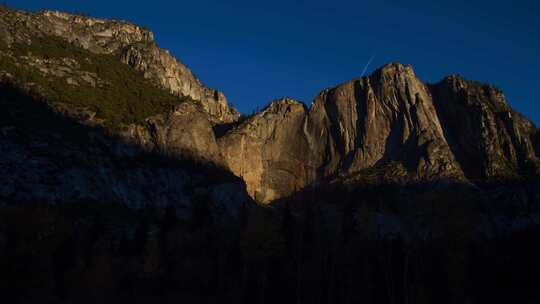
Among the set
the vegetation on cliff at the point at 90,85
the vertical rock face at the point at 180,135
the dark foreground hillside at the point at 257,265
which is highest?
the vegetation on cliff at the point at 90,85

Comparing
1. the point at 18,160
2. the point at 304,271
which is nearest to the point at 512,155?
the point at 304,271

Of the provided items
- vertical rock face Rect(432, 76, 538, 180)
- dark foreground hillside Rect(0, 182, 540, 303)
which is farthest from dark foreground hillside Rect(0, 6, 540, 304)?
vertical rock face Rect(432, 76, 538, 180)

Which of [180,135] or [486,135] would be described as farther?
[486,135]

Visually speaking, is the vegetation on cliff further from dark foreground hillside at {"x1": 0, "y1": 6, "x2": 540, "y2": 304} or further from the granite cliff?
dark foreground hillside at {"x1": 0, "y1": 6, "x2": 540, "y2": 304}

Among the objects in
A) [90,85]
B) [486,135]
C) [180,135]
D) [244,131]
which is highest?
[90,85]

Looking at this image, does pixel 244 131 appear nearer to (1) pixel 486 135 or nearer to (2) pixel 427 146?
(2) pixel 427 146

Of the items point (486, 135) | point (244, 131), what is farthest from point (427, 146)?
point (244, 131)

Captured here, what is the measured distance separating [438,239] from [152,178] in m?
99.7

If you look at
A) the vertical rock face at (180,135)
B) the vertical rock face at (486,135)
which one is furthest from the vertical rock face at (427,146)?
the vertical rock face at (180,135)

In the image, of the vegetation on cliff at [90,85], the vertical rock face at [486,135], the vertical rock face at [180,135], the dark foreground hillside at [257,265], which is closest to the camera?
the dark foreground hillside at [257,265]

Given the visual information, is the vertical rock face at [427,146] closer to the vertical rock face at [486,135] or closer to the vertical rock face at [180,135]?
the vertical rock face at [486,135]

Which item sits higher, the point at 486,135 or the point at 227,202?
the point at 486,135

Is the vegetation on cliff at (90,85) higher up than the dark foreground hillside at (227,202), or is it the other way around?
the vegetation on cliff at (90,85)

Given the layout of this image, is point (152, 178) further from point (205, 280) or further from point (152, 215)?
point (205, 280)
